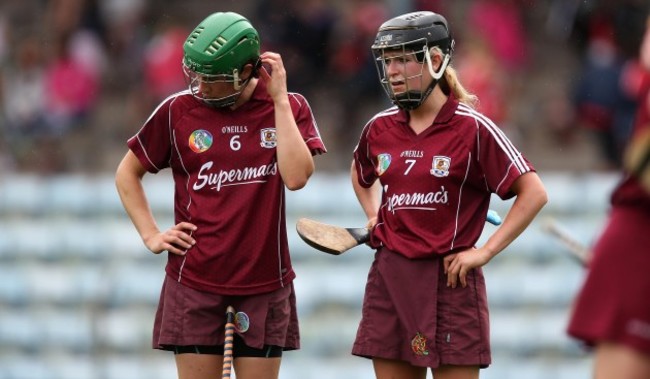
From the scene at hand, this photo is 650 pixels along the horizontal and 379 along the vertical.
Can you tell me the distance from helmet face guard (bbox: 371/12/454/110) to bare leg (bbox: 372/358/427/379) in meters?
0.97

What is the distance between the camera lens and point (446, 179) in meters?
5.43

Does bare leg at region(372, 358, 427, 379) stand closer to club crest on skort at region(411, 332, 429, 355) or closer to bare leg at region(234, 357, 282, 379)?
club crest on skort at region(411, 332, 429, 355)

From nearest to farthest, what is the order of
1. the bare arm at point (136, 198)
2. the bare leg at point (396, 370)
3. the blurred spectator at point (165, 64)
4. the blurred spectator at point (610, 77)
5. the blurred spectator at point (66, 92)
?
the bare leg at point (396, 370) → the bare arm at point (136, 198) → the blurred spectator at point (610, 77) → the blurred spectator at point (165, 64) → the blurred spectator at point (66, 92)

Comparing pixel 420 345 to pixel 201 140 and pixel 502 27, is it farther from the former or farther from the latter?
pixel 502 27

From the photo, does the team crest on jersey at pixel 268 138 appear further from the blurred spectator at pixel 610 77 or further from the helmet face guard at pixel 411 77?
the blurred spectator at pixel 610 77

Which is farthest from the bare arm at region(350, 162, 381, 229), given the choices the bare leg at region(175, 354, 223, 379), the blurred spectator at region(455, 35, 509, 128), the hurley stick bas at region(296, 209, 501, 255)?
the blurred spectator at region(455, 35, 509, 128)

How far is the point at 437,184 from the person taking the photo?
5426 millimetres

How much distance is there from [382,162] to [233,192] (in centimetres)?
58

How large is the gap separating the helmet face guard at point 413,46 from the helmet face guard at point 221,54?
0.49 m

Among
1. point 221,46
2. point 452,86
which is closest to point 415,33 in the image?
point 452,86

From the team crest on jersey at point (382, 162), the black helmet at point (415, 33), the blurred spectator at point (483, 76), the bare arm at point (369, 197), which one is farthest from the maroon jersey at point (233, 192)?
the blurred spectator at point (483, 76)

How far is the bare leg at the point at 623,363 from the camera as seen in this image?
4016 millimetres

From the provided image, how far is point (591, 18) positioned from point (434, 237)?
25.1 ft

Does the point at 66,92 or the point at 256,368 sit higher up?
the point at 256,368
